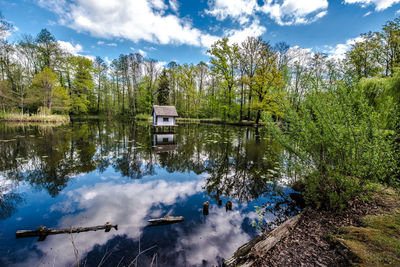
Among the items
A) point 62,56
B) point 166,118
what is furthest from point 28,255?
point 62,56

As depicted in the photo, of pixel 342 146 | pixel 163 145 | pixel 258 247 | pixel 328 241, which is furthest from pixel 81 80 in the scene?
pixel 328 241

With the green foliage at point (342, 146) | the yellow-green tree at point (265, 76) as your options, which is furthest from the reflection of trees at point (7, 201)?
the yellow-green tree at point (265, 76)

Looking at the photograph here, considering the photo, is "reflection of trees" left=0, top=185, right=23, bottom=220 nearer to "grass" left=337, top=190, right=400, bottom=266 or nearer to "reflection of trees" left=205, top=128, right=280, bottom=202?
"reflection of trees" left=205, top=128, right=280, bottom=202

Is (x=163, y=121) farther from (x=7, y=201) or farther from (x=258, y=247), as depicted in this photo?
(x=258, y=247)

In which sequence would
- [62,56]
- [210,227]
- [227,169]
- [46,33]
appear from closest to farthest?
[210,227], [227,169], [46,33], [62,56]

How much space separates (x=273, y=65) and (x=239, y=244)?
27.1 metres

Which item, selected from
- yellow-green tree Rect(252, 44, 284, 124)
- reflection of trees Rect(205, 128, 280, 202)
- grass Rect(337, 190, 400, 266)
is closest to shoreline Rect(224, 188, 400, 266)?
grass Rect(337, 190, 400, 266)

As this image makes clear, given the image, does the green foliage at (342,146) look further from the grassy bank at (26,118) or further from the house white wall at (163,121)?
the grassy bank at (26,118)

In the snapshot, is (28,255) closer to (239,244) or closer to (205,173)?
(239,244)

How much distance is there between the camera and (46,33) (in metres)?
28.1

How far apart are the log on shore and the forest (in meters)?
1.45

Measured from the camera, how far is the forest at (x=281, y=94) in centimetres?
327

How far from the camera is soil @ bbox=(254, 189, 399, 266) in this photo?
Result: 7.25 feet

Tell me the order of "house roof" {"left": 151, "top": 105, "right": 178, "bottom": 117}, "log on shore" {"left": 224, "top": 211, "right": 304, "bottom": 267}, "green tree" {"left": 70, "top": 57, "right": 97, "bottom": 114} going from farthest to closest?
"green tree" {"left": 70, "top": 57, "right": 97, "bottom": 114} → "house roof" {"left": 151, "top": 105, "right": 178, "bottom": 117} → "log on shore" {"left": 224, "top": 211, "right": 304, "bottom": 267}
